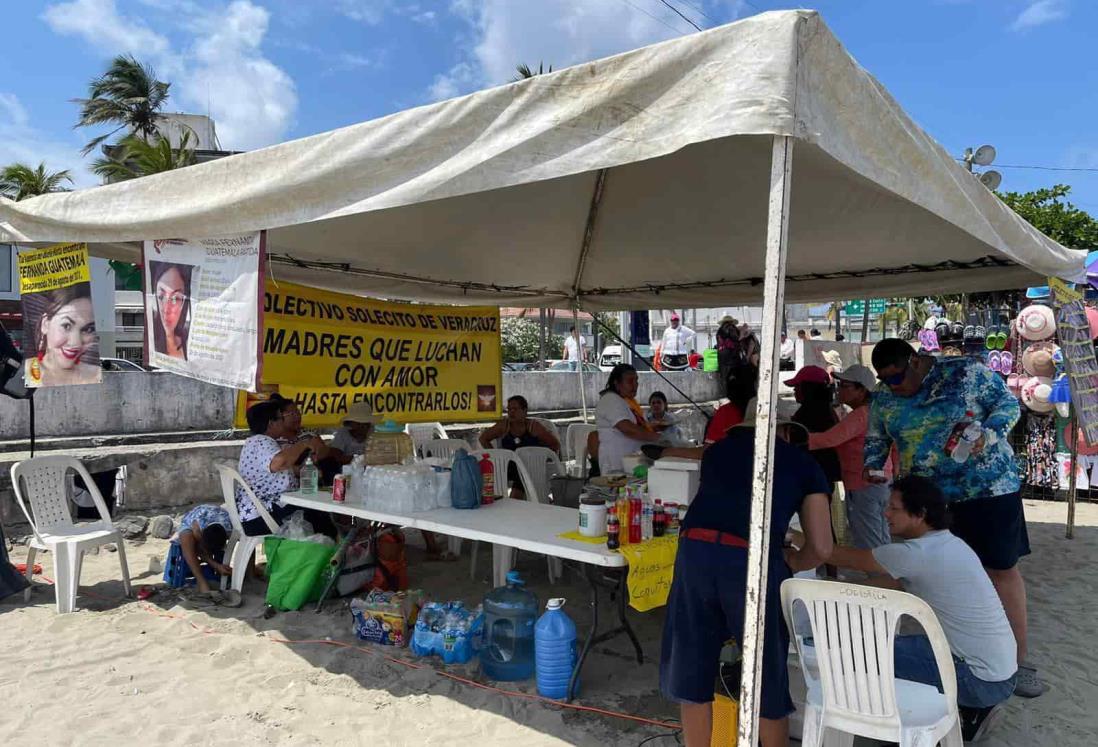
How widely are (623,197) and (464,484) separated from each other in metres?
2.09

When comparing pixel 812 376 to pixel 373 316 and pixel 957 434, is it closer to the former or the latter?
pixel 957 434

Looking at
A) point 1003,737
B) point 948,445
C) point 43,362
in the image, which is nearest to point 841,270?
point 948,445

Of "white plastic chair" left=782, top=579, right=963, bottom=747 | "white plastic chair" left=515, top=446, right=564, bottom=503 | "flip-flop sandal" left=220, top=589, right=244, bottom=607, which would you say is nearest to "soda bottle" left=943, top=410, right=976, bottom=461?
"white plastic chair" left=782, top=579, right=963, bottom=747

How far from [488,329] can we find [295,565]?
3250 mm

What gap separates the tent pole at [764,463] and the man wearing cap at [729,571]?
0.20 metres

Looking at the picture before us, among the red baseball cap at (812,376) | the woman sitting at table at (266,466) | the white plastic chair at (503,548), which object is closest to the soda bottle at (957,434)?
the red baseball cap at (812,376)

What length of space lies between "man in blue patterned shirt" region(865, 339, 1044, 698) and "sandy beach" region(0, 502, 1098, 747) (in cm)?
59

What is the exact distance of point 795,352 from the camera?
14.4 metres

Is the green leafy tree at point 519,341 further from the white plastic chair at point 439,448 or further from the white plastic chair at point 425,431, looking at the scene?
the white plastic chair at point 439,448

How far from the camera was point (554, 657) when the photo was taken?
3.37 m

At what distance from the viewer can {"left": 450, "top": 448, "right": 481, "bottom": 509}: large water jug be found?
13.5 feet

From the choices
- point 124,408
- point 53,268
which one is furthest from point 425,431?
point 53,268

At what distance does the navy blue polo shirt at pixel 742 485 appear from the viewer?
2.35 m

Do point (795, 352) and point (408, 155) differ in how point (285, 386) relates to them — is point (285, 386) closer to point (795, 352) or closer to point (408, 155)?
point (408, 155)
